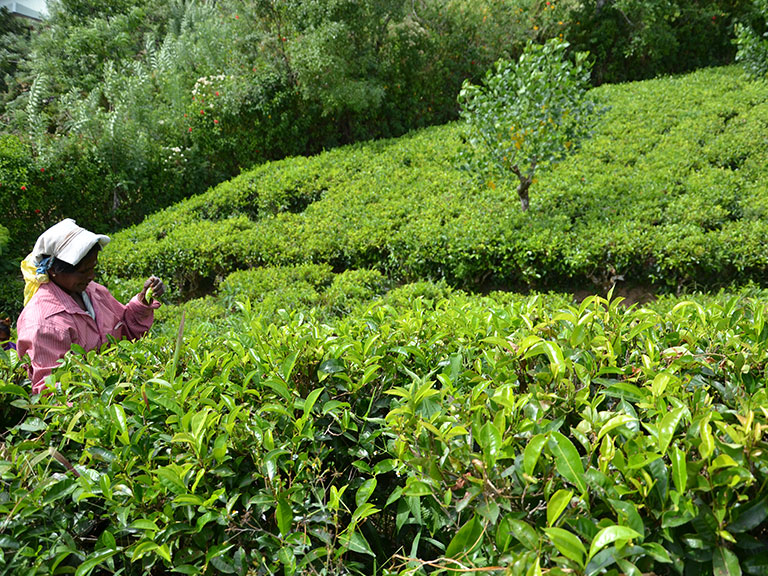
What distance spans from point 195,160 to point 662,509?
10.0 m

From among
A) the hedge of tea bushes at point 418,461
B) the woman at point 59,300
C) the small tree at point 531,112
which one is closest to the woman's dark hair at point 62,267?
the woman at point 59,300

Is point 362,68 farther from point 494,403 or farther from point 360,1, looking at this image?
point 494,403

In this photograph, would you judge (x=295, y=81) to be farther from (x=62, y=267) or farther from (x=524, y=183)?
(x=62, y=267)

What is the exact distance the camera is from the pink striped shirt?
7.63 ft

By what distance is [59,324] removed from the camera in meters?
2.50

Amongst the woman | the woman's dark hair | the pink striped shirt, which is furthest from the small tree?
the woman's dark hair

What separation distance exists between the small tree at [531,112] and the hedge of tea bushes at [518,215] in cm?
51

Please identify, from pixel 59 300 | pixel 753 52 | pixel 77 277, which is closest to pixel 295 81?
pixel 77 277

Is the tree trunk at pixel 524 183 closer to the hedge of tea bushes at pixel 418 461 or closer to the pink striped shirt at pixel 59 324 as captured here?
the hedge of tea bushes at pixel 418 461

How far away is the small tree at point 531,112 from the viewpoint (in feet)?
17.5

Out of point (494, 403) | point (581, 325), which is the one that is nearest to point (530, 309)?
point (581, 325)

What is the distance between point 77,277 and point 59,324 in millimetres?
319

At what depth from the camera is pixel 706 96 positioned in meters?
8.33

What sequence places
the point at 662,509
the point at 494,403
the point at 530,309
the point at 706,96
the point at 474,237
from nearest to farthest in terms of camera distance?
the point at 662,509 → the point at 494,403 → the point at 530,309 → the point at 474,237 → the point at 706,96
